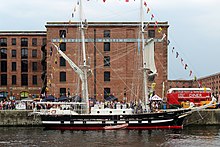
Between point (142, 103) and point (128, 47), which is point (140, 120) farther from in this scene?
point (128, 47)

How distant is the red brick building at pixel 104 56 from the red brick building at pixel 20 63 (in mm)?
15392

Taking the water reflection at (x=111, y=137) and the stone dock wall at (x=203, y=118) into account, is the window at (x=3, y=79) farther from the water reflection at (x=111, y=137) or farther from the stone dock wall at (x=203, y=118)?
the stone dock wall at (x=203, y=118)

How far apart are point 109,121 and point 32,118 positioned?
37.1 feet

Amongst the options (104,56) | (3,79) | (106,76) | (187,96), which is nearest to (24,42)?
(3,79)

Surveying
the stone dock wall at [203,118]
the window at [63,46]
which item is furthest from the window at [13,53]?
the stone dock wall at [203,118]

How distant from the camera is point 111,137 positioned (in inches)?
1654

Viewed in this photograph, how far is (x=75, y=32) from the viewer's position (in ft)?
222

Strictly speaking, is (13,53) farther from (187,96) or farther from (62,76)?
(187,96)

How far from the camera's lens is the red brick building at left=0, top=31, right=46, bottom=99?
81812 millimetres

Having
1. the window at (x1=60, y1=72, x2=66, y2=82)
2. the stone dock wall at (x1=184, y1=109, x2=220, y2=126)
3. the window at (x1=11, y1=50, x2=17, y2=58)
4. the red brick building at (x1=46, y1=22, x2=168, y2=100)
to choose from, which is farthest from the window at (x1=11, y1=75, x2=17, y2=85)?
the stone dock wall at (x1=184, y1=109, x2=220, y2=126)

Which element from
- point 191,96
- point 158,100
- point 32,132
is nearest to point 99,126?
point 32,132

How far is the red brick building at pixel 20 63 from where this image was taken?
268ft

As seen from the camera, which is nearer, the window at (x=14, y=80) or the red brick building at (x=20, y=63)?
the red brick building at (x=20, y=63)

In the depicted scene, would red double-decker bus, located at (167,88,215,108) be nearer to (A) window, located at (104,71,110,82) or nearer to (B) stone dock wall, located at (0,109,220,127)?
(B) stone dock wall, located at (0,109,220,127)
